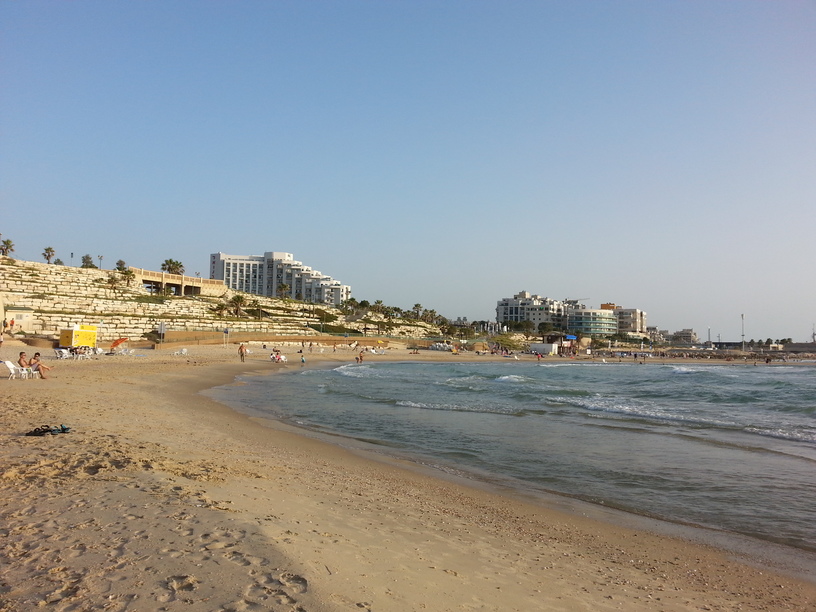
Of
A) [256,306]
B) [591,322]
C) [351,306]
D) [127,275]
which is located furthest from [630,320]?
[127,275]

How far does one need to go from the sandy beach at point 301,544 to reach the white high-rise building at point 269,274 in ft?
507

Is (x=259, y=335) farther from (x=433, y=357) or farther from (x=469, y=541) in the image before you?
(x=469, y=541)

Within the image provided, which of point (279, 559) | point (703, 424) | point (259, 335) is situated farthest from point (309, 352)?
point (279, 559)

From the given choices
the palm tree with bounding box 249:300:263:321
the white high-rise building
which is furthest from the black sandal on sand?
the white high-rise building

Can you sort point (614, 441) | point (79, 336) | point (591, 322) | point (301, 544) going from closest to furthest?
1. point (301, 544)
2. point (614, 441)
3. point (79, 336)
4. point (591, 322)

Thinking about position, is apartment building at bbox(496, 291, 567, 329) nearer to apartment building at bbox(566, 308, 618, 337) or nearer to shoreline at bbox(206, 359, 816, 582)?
apartment building at bbox(566, 308, 618, 337)

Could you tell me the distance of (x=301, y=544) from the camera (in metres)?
4.77

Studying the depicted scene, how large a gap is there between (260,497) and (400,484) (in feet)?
9.01

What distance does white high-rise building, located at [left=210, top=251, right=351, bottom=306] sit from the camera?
533 ft

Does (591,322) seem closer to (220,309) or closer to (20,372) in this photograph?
(220,309)

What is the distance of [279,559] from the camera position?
4273mm

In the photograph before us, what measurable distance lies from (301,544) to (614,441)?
10.8 m

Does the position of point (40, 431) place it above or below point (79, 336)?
below

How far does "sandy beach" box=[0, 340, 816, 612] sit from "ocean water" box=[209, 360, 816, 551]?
1582 mm
